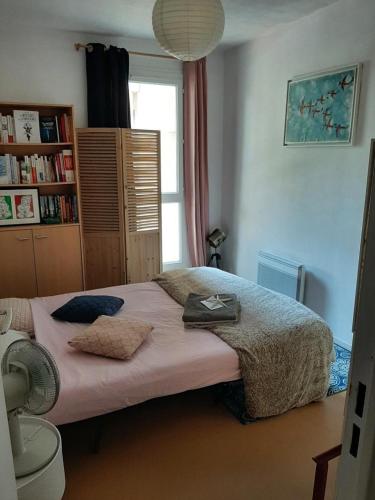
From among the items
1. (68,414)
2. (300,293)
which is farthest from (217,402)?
(300,293)

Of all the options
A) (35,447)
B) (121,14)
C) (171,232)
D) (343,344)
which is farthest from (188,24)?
(171,232)

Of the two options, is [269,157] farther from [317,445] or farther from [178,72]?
[317,445]

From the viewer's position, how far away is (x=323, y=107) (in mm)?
3061

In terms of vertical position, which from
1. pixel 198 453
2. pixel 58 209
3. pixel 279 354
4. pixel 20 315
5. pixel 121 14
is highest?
pixel 121 14

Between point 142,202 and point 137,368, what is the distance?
213 centimetres

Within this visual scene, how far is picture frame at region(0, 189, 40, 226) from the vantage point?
336cm

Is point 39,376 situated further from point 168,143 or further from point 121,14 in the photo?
point 168,143

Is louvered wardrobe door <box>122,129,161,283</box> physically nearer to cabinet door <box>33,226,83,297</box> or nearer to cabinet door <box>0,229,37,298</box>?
cabinet door <box>33,226,83,297</box>

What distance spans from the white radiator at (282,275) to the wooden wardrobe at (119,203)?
1072 mm

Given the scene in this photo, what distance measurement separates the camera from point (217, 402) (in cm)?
241

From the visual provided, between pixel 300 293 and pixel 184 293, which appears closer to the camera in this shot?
pixel 184 293

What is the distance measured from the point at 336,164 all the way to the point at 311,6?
3.88 ft

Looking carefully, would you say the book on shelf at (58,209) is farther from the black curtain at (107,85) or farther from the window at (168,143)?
the window at (168,143)

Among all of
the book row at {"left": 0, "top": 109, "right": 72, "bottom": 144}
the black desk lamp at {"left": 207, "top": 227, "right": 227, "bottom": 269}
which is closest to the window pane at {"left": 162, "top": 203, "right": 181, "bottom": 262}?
the black desk lamp at {"left": 207, "top": 227, "right": 227, "bottom": 269}
